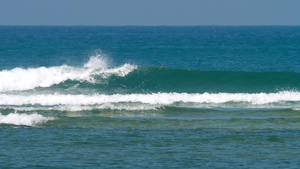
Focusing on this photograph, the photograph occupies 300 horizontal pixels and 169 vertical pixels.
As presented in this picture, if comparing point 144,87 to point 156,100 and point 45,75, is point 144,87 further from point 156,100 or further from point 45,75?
point 45,75

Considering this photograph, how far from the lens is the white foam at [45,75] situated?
29.0 meters

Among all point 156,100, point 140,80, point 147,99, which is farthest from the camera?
point 140,80

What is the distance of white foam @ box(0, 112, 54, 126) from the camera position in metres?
17.8

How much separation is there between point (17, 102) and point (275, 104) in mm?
12567

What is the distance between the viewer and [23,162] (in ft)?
42.2

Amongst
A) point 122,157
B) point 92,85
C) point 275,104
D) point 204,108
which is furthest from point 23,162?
point 92,85

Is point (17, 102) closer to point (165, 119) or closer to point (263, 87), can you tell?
point (165, 119)

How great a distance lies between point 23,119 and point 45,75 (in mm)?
12342

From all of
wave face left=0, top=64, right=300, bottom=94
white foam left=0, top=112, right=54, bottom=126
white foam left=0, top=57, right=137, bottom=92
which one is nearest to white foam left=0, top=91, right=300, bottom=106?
wave face left=0, top=64, right=300, bottom=94

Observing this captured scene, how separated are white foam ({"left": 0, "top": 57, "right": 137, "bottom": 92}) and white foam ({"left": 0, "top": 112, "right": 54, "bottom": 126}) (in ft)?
33.6

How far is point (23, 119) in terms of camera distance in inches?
710

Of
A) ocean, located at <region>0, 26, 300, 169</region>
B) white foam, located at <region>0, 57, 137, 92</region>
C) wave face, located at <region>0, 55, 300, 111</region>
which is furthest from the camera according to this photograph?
white foam, located at <region>0, 57, 137, 92</region>

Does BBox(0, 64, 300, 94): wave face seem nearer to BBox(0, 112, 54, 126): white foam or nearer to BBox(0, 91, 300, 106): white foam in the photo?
BBox(0, 91, 300, 106): white foam

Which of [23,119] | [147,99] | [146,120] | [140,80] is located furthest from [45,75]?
[146,120]
